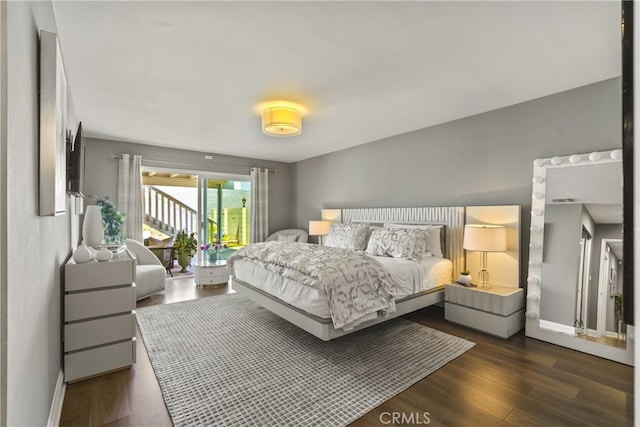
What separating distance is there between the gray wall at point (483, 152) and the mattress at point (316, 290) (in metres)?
0.91

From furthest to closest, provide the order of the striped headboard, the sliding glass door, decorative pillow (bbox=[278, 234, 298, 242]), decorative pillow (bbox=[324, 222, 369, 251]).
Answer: decorative pillow (bbox=[278, 234, 298, 242]) → the sliding glass door → decorative pillow (bbox=[324, 222, 369, 251]) → the striped headboard

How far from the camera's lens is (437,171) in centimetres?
402

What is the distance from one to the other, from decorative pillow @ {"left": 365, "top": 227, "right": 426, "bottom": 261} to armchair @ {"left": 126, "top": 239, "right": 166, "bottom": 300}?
3.10 m

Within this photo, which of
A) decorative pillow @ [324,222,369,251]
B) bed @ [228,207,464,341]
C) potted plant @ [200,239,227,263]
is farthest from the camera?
potted plant @ [200,239,227,263]

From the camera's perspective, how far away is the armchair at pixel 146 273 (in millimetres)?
4027

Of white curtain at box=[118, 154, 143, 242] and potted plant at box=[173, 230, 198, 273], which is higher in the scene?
white curtain at box=[118, 154, 143, 242]

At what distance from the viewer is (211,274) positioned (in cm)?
492

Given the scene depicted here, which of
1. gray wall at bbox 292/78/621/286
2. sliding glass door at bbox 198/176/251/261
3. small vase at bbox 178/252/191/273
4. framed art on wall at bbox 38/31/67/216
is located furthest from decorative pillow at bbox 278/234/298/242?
framed art on wall at bbox 38/31/67/216

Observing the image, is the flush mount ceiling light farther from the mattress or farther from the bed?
the mattress

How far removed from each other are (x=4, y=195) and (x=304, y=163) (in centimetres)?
593

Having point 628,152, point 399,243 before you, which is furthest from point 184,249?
point 628,152

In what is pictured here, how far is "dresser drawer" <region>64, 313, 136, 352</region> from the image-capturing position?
2.14 metres

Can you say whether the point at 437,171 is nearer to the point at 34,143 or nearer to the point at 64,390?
the point at 34,143

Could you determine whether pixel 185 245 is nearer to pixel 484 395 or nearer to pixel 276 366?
pixel 276 366
